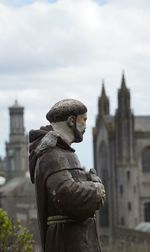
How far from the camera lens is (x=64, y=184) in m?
6.98

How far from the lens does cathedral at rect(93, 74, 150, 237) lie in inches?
3890

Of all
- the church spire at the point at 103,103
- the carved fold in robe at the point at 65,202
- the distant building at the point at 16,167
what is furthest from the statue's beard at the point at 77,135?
the distant building at the point at 16,167

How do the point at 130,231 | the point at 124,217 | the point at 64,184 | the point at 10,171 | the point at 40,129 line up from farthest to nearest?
1. the point at 10,171
2. the point at 124,217
3. the point at 130,231
4. the point at 40,129
5. the point at 64,184

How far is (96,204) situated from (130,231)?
80977 mm

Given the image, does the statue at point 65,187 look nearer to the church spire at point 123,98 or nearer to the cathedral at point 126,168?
the cathedral at point 126,168

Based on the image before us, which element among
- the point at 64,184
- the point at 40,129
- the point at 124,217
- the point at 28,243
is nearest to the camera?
the point at 64,184

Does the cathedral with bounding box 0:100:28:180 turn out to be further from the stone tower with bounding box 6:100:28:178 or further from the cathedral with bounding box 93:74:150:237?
the cathedral with bounding box 93:74:150:237

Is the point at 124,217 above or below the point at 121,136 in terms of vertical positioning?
below

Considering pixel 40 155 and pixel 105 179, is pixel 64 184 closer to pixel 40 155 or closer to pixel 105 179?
pixel 40 155

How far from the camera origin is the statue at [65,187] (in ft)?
22.9

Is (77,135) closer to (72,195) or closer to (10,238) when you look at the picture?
(72,195)

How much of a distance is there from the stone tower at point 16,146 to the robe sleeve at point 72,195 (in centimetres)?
15159

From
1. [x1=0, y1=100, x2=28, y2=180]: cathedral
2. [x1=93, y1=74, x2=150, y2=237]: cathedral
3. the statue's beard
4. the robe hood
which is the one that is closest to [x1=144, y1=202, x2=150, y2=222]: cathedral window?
[x1=93, y1=74, x2=150, y2=237]: cathedral

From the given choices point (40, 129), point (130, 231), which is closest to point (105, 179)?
point (130, 231)
